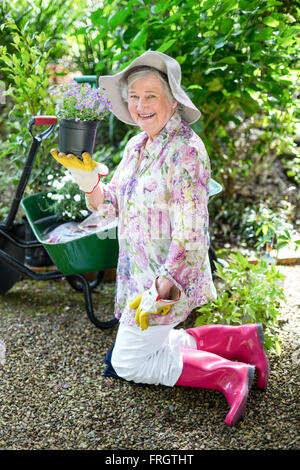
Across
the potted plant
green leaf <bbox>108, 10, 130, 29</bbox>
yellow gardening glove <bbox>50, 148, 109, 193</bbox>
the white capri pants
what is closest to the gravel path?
the white capri pants

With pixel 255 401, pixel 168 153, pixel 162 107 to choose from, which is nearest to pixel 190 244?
pixel 168 153

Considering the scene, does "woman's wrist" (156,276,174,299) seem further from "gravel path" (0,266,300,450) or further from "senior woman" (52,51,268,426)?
"gravel path" (0,266,300,450)

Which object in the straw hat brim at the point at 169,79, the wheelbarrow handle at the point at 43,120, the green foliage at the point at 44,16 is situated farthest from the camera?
the green foliage at the point at 44,16

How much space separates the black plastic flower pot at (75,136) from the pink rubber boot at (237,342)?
980 mm

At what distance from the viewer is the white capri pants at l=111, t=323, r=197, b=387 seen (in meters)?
2.05

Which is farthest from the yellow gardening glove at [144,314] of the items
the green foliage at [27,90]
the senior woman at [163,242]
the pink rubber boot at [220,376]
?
the green foliage at [27,90]

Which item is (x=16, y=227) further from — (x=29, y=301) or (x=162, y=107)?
(x=162, y=107)

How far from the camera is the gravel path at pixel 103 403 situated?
183 centimetres

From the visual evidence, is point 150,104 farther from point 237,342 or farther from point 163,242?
point 237,342

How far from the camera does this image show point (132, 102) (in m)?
1.90

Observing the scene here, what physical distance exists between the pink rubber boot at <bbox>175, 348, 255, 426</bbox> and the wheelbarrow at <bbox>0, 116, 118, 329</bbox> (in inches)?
26.5

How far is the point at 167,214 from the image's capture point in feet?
6.31

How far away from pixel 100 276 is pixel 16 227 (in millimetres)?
628

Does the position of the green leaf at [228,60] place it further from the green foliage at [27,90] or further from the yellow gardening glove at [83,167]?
the yellow gardening glove at [83,167]
